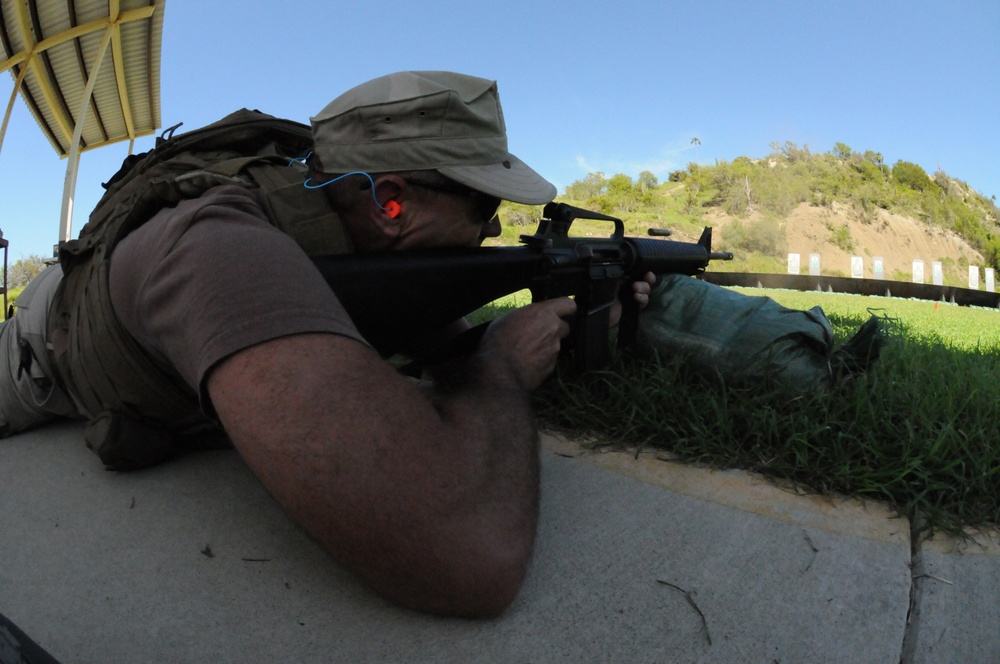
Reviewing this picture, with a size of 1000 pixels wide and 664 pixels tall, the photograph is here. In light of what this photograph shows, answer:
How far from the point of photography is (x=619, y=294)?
2619mm

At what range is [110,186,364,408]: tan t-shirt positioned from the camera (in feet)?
3.79

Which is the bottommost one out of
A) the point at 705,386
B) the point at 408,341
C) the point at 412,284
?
the point at 705,386

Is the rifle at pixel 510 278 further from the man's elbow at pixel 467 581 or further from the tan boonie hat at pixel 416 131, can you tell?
the man's elbow at pixel 467 581

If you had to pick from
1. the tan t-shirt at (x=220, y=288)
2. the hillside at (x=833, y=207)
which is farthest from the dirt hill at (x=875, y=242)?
the tan t-shirt at (x=220, y=288)

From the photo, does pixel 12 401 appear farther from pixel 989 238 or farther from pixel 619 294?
pixel 989 238

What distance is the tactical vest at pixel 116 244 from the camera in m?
1.60

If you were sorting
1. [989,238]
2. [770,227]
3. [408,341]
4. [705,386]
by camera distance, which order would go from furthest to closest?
[989,238] < [770,227] < [705,386] < [408,341]

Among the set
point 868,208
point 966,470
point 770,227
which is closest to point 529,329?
point 966,470

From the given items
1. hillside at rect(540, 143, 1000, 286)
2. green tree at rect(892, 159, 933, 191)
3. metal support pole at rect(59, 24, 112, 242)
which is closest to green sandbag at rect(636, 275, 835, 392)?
metal support pole at rect(59, 24, 112, 242)

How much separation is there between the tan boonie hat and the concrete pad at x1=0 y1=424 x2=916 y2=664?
3.00ft

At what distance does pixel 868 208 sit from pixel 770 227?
7.37m

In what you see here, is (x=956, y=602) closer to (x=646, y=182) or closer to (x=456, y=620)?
(x=456, y=620)

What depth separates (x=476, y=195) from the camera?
1830mm

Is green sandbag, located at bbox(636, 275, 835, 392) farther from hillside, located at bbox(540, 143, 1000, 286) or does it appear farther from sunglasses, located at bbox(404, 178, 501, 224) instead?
hillside, located at bbox(540, 143, 1000, 286)
